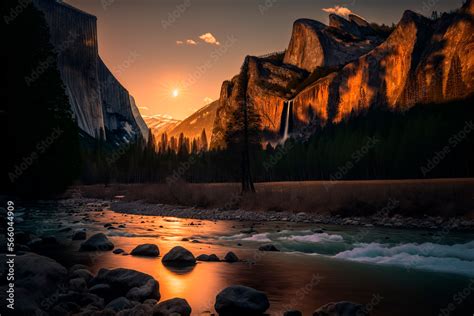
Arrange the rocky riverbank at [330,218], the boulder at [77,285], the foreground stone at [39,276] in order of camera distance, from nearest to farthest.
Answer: the foreground stone at [39,276], the boulder at [77,285], the rocky riverbank at [330,218]

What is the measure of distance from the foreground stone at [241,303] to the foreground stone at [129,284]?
1659 millimetres

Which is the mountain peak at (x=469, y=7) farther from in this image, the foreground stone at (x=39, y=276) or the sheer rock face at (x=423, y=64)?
the foreground stone at (x=39, y=276)

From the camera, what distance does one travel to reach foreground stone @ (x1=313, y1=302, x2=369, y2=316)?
770 centimetres

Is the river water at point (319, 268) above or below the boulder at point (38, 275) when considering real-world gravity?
below

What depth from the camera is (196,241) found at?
1947 centimetres

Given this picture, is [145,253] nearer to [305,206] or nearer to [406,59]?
[305,206]

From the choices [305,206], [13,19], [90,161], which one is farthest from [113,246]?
[90,161]

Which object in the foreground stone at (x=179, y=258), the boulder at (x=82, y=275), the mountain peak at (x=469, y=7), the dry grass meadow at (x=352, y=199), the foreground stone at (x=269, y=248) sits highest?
the mountain peak at (x=469, y=7)

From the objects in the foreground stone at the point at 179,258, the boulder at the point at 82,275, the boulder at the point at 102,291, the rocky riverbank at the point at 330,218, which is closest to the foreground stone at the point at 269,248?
the foreground stone at the point at 179,258

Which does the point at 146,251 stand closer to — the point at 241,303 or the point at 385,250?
the point at 241,303

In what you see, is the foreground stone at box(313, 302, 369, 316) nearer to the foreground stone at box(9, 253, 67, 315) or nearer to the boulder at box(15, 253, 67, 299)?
the foreground stone at box(9, 253, 67, 315)

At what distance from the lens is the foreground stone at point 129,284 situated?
914cm

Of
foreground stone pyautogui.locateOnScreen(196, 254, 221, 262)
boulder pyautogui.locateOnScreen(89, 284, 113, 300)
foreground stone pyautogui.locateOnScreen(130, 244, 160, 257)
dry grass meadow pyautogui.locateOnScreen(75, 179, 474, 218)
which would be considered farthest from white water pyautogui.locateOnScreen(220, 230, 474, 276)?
boulder pyautogui.locateOnScreen(89, 284, 113, 300)

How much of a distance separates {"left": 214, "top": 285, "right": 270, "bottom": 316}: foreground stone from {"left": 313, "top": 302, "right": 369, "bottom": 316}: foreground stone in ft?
3.82
